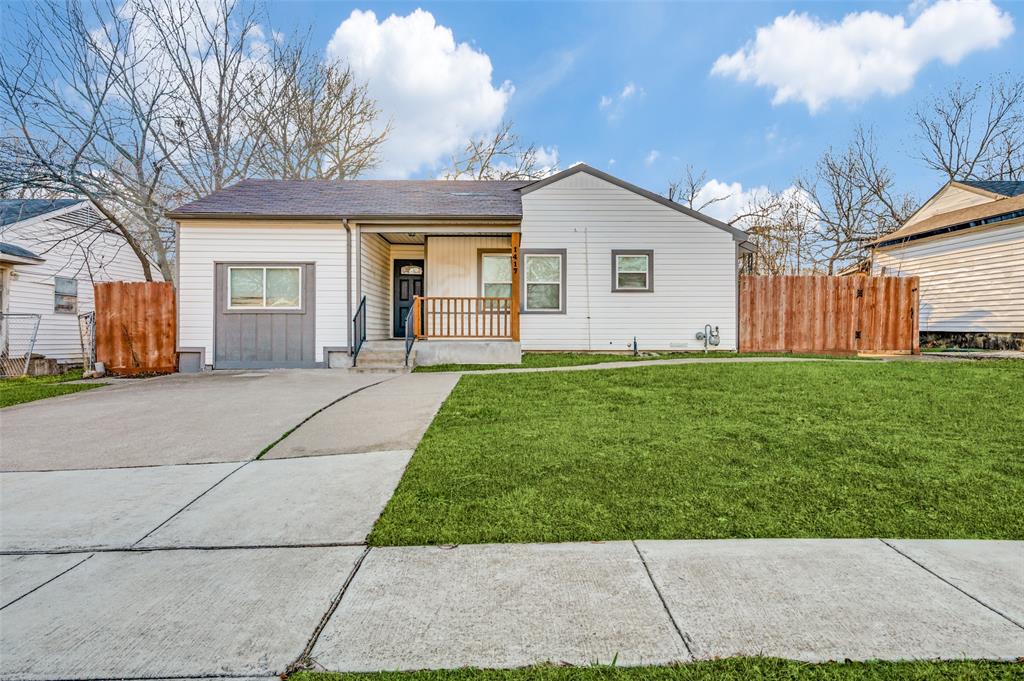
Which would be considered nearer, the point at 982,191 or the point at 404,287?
the point at 404,287

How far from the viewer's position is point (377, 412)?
5.78 metres

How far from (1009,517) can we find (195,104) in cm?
2245

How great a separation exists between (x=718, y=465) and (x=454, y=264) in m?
9.67

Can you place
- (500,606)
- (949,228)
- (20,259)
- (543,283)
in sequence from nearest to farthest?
(500,606)
(543,283)
(20,259)
(949,228)

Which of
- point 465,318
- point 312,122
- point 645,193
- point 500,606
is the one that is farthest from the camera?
point 312,122

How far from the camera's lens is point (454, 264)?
40.8 feet

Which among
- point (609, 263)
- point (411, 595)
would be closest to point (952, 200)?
point (609, 263)

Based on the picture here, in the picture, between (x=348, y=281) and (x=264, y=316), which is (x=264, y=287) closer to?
(x=264, y=316)

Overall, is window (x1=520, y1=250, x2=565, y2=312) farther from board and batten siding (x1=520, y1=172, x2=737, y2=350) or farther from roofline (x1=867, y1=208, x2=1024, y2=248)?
roofline (x1=867, y1=208, x2=1024, y2=248)

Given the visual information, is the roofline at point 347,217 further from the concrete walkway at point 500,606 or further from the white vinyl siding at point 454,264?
the concrete walkway at point 500,606

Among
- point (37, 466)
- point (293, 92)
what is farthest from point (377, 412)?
point (293, 92)

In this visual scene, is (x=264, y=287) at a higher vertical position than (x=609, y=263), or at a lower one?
lower

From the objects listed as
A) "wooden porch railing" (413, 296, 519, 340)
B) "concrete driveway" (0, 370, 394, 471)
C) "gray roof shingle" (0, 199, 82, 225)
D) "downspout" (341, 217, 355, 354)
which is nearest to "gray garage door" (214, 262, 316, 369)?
"downspout" (341, 217, 355, 354)

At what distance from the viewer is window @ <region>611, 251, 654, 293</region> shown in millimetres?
11922
